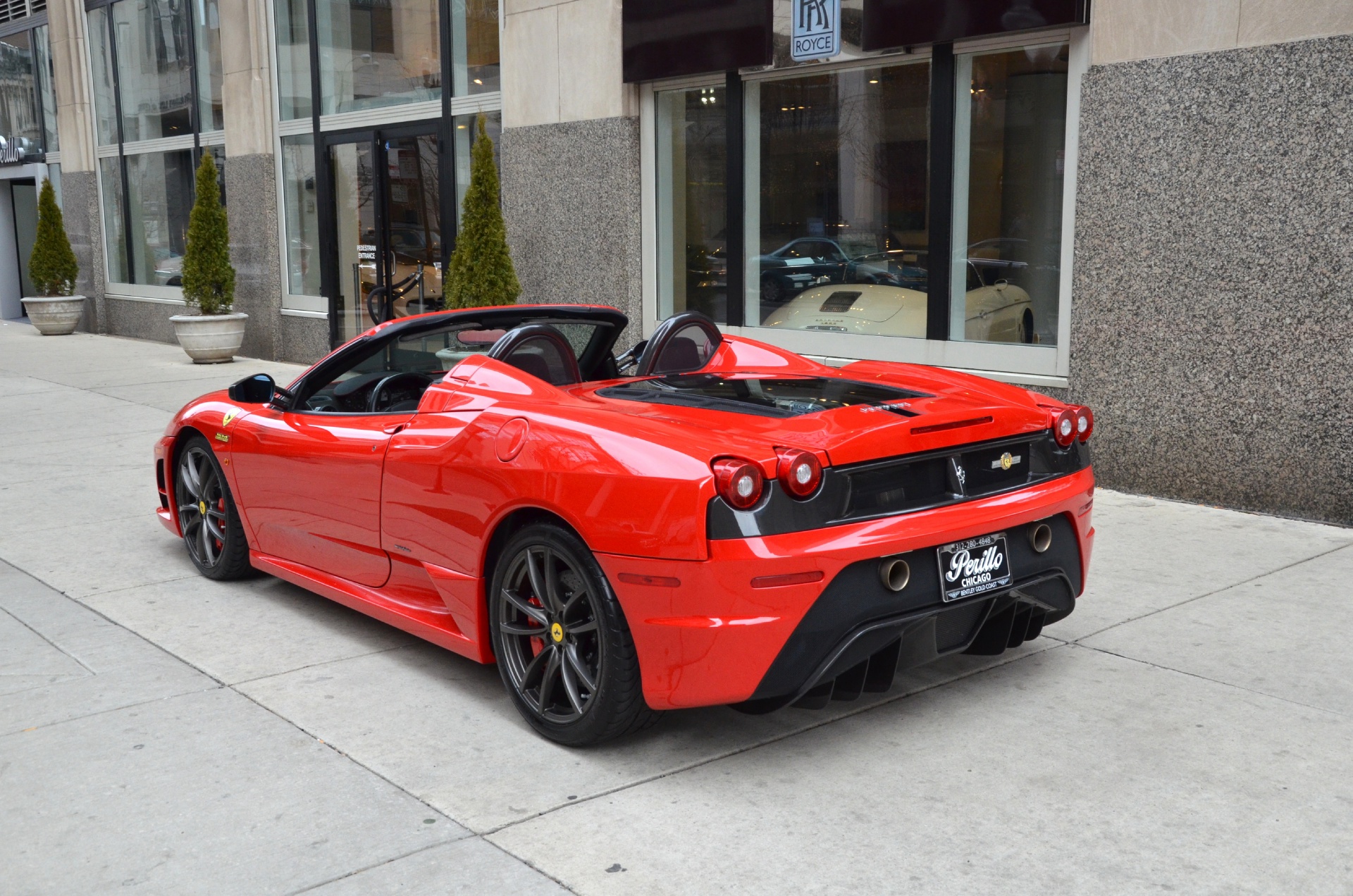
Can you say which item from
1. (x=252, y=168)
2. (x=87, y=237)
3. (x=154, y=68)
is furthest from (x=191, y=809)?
(x=87, y=237)

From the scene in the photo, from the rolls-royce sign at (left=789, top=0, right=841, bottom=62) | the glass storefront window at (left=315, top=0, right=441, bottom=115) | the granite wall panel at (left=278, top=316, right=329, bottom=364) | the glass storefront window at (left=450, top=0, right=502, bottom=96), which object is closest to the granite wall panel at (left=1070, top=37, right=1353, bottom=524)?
the rolls-royce sign at (left=789, top=0, right=841, bottom=62)

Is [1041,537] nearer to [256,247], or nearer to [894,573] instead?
[894,573]

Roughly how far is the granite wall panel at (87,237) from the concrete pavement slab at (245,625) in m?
16.1

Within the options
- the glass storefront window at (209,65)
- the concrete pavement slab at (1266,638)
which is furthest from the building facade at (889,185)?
the concrete pavement slab at (1266,638)

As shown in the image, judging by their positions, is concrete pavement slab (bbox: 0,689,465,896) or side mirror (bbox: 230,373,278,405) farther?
side mirror (bbox: 230,373,278,405)

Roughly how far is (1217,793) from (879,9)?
638 centimetres

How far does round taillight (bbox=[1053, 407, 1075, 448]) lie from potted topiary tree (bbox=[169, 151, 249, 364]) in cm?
1325

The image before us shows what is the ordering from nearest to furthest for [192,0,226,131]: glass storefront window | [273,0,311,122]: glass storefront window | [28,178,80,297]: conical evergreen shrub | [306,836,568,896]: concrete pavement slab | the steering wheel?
[306,836,568,896]: concrete pavement slab → the steering wheel → [273,0,311,122]: glass storefront window → [192,0,226,131]: glass storefront window → [28,178,80,297]: conical evergreen shrub

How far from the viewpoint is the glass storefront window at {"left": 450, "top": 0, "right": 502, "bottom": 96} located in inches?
477

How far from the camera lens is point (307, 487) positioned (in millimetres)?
4953

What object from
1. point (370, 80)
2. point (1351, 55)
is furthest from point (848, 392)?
point (370, 80)

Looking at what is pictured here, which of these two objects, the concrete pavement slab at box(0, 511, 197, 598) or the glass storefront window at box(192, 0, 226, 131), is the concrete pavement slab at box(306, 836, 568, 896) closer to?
the concrete pavement slab at box(0, 511, 197, 598)

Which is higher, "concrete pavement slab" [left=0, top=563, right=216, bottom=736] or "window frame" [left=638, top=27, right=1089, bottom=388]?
"window frame" [left=638, top=27, right=1089, bottom=388]

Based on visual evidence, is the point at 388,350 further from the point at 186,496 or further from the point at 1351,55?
the point at 1351,55
